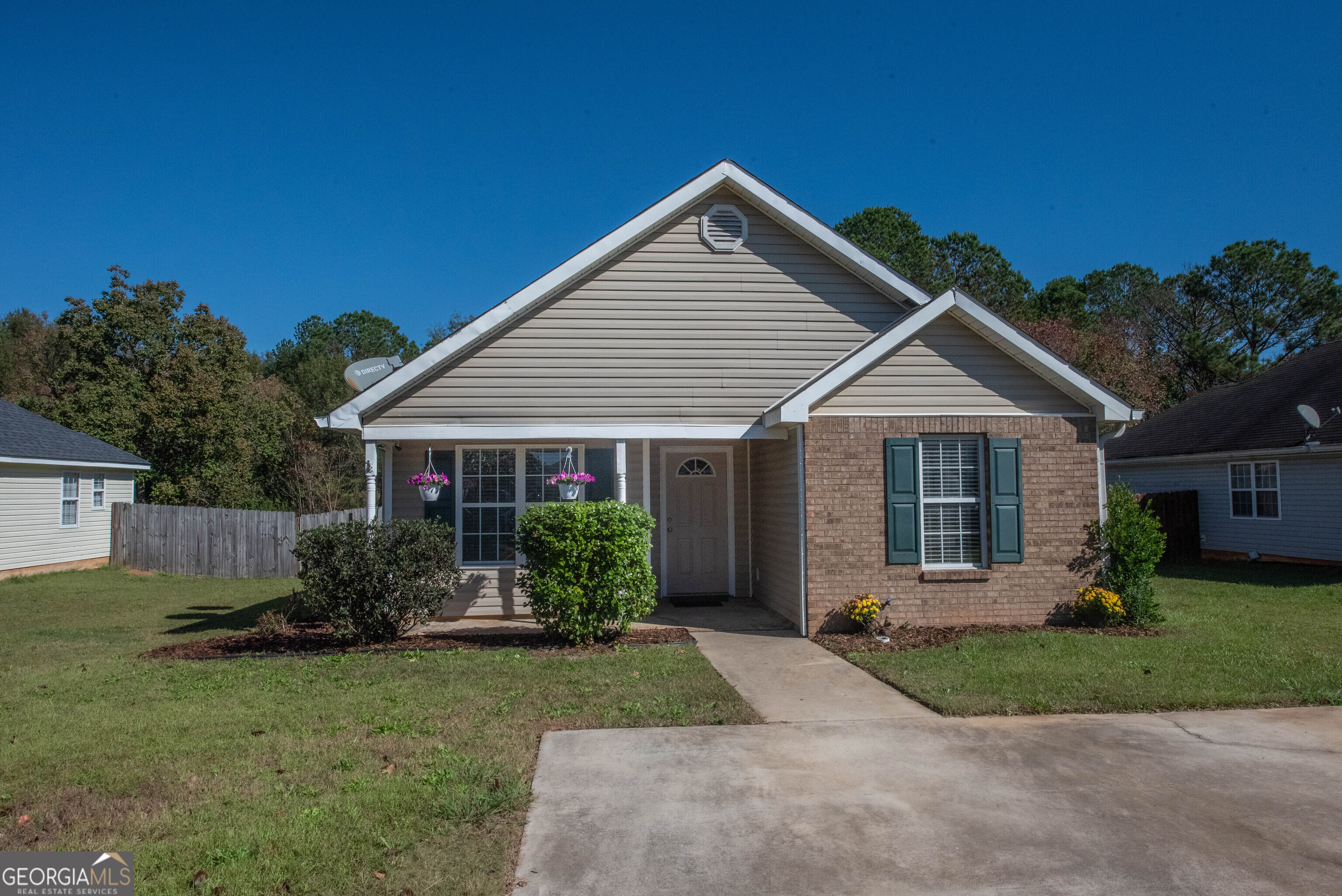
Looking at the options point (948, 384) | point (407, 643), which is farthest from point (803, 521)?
point (407, 643)

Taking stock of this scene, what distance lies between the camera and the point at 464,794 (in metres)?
4.77

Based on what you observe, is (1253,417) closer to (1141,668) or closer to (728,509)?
(728,509)

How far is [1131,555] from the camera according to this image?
10.2 m

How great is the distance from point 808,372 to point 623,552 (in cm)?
413

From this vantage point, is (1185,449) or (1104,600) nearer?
(1104,600)

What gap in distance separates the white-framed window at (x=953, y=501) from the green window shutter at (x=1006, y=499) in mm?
162

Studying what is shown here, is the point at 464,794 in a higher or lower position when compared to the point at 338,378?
lower

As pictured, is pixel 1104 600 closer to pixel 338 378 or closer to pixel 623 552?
pixel 623 552

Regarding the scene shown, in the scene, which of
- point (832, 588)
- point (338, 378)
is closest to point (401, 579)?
point (832, 588)

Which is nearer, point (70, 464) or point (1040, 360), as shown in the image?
point (1040, 360)

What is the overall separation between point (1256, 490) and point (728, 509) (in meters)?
13.3

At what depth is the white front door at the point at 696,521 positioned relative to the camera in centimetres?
1305

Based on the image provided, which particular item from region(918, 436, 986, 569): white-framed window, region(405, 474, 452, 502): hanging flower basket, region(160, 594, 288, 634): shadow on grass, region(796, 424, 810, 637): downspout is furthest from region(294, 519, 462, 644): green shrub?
Answer: region(918, 436, 986, 569): white-framed window

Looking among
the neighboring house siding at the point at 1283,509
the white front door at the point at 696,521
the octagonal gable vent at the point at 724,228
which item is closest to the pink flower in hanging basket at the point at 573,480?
the white front door at the point at 696,521
